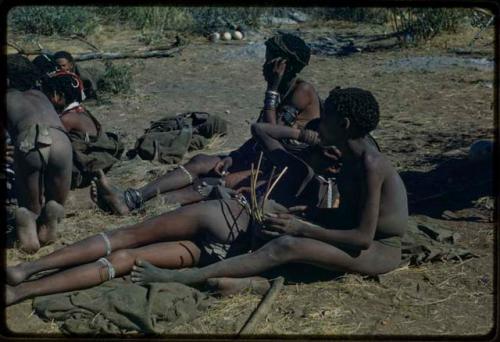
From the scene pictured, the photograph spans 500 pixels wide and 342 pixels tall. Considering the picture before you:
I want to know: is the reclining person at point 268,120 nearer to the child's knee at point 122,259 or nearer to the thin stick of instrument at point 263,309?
the child's knee at point 122,259

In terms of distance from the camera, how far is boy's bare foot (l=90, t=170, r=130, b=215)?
6117 mm

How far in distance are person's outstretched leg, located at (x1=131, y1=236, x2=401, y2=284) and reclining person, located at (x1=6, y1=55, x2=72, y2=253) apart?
1042 millimetres

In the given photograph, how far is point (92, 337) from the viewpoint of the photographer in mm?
4391

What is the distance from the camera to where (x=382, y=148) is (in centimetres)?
800

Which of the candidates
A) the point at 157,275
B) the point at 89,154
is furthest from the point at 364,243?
the point at 89,154

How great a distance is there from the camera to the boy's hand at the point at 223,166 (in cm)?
684

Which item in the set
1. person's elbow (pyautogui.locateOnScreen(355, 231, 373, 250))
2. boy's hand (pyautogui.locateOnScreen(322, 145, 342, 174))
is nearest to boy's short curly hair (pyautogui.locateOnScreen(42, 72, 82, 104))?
boy's hand (pyautogui.locateOnScreen(322, 145, 342, 174))

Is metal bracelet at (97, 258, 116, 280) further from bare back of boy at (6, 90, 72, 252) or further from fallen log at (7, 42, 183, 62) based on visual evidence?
fallen log at (7, 42, 183, 62)

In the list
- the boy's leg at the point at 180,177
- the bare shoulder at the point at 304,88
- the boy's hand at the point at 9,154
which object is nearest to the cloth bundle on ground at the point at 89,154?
the boy's leg at the point at 180,177

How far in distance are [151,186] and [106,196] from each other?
Answer: 0.57 metres

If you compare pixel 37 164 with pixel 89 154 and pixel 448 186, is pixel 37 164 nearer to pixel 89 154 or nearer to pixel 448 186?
pixel 89 154

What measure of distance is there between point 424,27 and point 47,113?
28.7ft

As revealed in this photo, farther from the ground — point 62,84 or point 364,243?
point 62,84

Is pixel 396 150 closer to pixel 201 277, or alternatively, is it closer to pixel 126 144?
pixel 126 144
